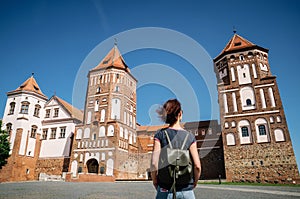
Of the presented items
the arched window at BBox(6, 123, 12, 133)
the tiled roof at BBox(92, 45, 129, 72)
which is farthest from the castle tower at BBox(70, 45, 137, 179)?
the arched window at BBox(6, 123, 12, 133)

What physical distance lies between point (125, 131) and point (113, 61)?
1062cm

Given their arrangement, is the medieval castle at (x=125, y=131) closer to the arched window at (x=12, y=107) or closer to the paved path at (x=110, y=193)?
the arched window at (x=12, y=107)

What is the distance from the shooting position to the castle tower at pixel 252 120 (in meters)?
20.1

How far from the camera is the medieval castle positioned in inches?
824

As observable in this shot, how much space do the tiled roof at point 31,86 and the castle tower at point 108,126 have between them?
7.11 metres

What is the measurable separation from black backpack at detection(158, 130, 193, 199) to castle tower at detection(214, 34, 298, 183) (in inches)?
851

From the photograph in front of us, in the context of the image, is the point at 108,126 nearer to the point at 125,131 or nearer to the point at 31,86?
the point at 125,131

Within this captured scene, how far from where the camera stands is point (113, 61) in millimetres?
31672

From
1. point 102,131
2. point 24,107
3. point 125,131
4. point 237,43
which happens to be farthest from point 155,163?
point 24,107

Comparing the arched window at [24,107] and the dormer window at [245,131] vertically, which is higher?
the arched window at [24,107]

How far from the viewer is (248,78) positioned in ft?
79.1

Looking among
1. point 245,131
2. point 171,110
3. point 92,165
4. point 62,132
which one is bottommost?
point 92,165

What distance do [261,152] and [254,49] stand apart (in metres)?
11.7

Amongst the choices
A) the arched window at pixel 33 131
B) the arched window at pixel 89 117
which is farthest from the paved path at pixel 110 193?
the arched window at pixel 33 131
